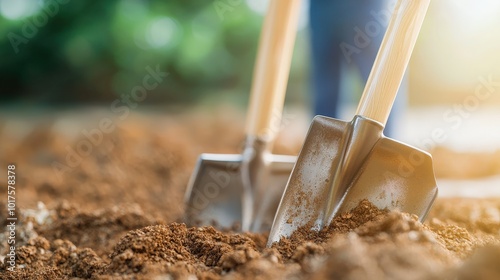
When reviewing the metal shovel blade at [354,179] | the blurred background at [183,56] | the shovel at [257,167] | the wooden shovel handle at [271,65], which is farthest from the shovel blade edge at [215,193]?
the blurred background at [183,56]

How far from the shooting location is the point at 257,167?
1.62m

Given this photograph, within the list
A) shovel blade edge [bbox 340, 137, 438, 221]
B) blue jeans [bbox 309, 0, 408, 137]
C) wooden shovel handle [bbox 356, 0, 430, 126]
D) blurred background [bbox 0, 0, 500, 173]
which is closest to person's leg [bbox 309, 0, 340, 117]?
blue jeans [bbox 309, 0, 408, 137]

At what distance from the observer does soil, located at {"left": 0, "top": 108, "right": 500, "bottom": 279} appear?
2.46 ft

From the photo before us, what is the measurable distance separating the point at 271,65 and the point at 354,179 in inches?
24.5

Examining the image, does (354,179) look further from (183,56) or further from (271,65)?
(183,56)

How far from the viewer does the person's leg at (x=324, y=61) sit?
1977mm

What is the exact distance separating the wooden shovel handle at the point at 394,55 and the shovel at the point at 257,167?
0.51 m

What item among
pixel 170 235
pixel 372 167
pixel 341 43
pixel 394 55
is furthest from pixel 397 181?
pixel 341 43

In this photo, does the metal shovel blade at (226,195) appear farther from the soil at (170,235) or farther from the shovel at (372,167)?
the shovel at (372,167)

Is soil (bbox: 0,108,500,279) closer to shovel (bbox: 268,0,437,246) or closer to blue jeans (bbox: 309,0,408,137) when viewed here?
shovel (bbox: 268,0,437,246)

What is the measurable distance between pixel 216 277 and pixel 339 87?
1392mm

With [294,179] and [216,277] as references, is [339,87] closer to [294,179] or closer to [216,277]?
[294,179]

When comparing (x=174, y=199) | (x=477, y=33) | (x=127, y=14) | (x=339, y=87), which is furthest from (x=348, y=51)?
(x=127, y=14)

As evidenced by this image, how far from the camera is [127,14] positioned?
3812 millimetres
